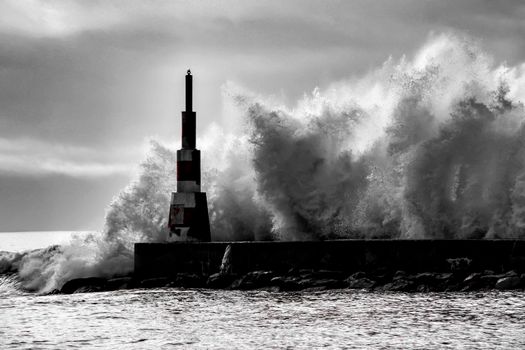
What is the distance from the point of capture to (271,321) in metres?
9.16

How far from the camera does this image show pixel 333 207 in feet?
50.4

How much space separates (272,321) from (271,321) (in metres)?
0.01

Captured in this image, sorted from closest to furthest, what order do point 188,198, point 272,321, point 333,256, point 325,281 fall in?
point 272,321
point 325,281
point 333,256
point 188,198

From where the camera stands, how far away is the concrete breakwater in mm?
11383

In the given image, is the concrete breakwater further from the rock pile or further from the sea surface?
the sea surface

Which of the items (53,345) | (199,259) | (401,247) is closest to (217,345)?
(53,345)

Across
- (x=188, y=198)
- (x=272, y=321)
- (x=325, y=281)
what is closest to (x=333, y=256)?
(x=325, y=281)

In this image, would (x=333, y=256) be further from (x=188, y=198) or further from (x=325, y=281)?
(x=188, y=198)

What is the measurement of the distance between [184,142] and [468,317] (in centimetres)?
739

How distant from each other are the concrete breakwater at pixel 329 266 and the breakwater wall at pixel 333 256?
0.04 feet

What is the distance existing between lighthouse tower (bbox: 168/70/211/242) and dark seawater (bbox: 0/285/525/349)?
3122mm

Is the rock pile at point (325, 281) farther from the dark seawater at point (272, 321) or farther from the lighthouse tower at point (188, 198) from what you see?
the lighthouse tower at point (188, 198)

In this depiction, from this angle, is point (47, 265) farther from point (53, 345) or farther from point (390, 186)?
point (53, 345)

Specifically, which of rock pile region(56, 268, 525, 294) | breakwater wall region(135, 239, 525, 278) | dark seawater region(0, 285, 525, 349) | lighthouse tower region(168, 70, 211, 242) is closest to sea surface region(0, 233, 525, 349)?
dark seawater region(0, 285, 525, 349)
